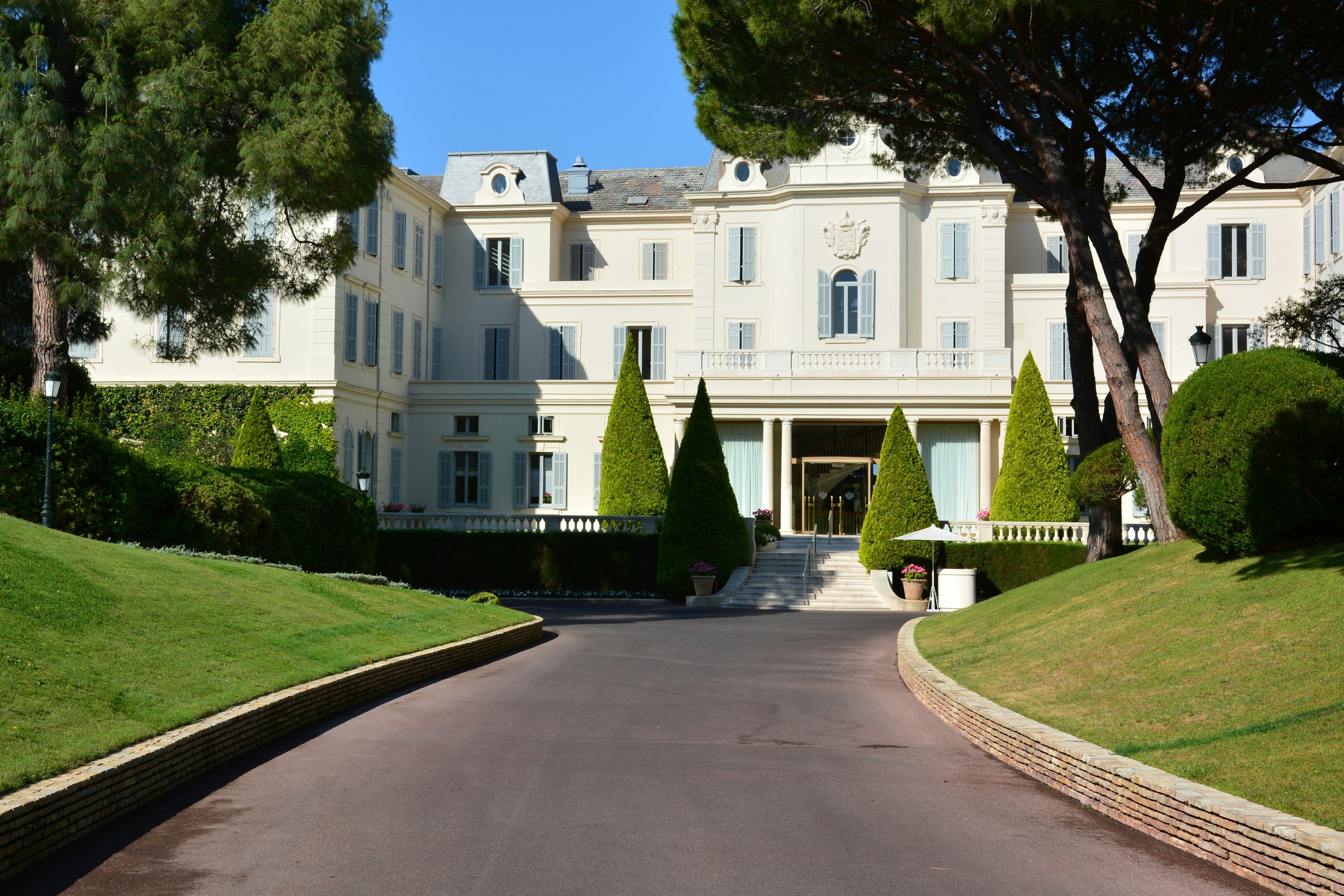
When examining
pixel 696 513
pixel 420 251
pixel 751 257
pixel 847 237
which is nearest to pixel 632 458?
pixel 696 513

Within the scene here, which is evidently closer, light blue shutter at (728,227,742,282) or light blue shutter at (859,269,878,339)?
light blue shutter at (859,269,878,339)

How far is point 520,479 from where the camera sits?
41969 mm

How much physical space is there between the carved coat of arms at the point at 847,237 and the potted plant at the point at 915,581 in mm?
15188

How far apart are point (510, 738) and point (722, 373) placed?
27.4 m

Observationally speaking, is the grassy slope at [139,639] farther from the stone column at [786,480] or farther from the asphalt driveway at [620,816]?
the stone column at [786,480]

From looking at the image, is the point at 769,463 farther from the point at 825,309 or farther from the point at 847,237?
the point at 847,237

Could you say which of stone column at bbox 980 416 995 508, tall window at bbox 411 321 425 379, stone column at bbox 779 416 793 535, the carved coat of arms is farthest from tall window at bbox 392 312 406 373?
stone column at bbox 980 416 995 508

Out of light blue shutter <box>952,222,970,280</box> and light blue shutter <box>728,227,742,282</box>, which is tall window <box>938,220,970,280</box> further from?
light blue shutter <box>728,227,742,282</box>

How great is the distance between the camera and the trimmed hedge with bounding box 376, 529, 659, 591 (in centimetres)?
3069

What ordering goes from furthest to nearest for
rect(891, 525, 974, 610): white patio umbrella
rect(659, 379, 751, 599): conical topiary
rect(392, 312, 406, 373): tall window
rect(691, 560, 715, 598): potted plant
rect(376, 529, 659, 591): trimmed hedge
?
1. rect(392, 312, 406, 373): tall window
2. rect(376, 529, 659, 591): trimmed hedge
3. rect(659, 379, 751, 599): conical topiary
4. rect(691, 560, 715, 598): potted plant
5. rect(891, 525, 974, 610): white patio umbrella

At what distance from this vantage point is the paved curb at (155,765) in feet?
19.5

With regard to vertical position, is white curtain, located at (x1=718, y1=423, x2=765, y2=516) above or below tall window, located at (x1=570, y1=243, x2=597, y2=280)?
below

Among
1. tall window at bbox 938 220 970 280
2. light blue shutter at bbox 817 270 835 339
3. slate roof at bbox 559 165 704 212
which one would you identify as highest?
slate roof at bbox 559 165 704 212

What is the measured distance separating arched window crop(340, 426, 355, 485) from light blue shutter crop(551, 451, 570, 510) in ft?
23.5
